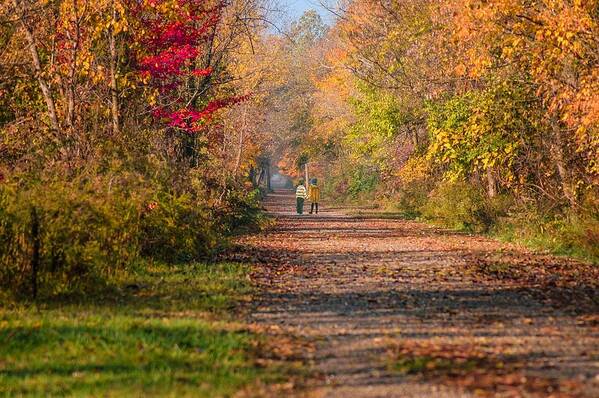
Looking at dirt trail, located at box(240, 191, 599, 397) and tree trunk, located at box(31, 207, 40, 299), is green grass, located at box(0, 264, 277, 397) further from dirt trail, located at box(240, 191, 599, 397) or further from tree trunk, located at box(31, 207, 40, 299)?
dirt trail, located at box(240, 191, 599, 397)

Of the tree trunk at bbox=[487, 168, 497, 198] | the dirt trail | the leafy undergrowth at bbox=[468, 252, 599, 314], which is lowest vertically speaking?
the dirt trail

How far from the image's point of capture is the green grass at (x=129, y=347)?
852 centimetres

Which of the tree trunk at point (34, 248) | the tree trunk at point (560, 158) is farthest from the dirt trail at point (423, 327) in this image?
the tree trunk at point (560, 158)

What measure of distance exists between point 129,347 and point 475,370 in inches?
141

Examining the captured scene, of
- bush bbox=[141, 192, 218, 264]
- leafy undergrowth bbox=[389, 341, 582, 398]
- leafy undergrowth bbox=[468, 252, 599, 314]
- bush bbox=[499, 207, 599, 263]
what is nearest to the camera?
leafy undergrowth bbox=[389, 341, 582, 398]

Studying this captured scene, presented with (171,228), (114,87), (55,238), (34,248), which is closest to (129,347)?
(34,248)

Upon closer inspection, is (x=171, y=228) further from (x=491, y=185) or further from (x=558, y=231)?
(x=491, y=185)

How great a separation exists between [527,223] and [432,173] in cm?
1607

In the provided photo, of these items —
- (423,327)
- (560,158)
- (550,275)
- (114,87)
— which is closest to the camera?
(423,327)

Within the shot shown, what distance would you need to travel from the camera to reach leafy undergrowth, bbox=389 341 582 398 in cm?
806

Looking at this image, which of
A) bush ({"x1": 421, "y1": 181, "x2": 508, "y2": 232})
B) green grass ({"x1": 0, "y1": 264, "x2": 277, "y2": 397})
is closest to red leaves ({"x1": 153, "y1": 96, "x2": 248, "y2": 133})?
bush ({"x1": 421, "y1": 181, "x2": 508, "y2": 232})

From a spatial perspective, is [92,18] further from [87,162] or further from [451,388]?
[451,388]

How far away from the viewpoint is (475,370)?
29.4ft

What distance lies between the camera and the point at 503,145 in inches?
1075
